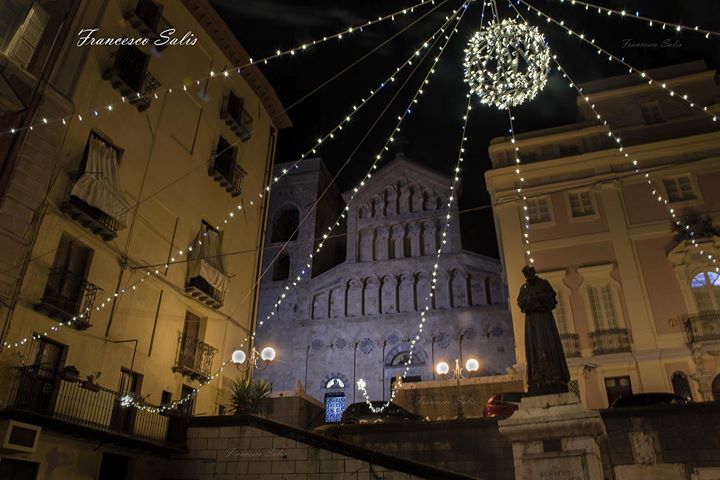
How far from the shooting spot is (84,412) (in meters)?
12.1

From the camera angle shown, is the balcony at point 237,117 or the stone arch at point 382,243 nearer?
the balcony at point 237,117

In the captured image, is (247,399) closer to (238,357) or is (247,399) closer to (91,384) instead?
(238,357)

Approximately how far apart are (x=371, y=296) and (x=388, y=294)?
1014 millimetres

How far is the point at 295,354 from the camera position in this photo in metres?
32.5

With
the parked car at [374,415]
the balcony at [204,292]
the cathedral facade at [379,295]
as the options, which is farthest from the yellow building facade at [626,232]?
the balcony at [204,292]

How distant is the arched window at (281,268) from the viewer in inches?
1430

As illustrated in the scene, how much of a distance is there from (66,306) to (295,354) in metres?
21.0

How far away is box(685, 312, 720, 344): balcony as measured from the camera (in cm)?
1975

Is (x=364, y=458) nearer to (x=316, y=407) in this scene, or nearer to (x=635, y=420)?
(x=635, y=420)

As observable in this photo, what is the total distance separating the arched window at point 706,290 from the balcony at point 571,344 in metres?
4.45

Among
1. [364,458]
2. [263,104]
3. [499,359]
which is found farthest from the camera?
[499,359]

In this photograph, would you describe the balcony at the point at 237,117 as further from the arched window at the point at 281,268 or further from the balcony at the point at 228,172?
the arched window at the point at 281,268

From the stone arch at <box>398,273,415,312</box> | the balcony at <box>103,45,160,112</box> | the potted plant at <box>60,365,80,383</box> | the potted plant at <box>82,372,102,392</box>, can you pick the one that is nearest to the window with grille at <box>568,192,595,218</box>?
the stone arch at <box>398,273,415,312</box>

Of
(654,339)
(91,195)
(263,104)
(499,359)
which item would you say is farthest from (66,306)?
(499,359)
